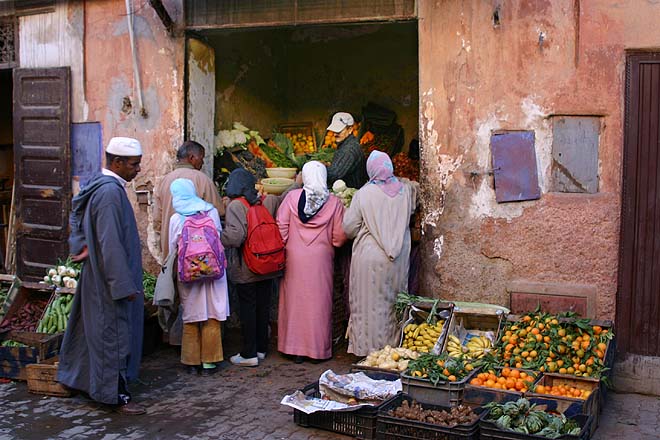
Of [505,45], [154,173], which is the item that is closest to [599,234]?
[505,45]

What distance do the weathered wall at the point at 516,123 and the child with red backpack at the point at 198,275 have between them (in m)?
2.01

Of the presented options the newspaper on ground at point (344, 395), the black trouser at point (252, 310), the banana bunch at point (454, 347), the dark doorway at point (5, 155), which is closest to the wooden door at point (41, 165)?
the dark doorway at point (5, 155)

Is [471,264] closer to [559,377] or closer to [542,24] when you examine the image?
[559,377]

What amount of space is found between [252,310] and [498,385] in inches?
102

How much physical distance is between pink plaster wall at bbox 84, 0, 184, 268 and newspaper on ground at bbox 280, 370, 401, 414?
11.4 feet

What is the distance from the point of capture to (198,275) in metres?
6.45

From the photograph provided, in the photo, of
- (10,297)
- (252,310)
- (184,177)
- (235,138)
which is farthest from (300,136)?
(10,297)

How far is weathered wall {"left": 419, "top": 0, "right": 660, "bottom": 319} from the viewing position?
21.0 feet

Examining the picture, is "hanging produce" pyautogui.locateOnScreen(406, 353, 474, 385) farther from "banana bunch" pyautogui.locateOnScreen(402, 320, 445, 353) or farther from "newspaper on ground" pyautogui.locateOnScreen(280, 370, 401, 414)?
"banana bunch" pyautogui.locateOnScreen(402, 320, 445, 353)

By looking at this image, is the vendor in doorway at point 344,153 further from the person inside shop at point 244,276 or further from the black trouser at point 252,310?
the black trouser at point 252,310

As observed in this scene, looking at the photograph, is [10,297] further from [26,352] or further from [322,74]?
[322,74]

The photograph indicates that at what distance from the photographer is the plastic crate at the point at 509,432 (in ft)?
15.5

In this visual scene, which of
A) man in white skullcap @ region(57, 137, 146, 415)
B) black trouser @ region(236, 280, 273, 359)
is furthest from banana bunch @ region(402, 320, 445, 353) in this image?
man in white skullcap @ region(57, 137, 146, 415)

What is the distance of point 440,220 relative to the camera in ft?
23.1
